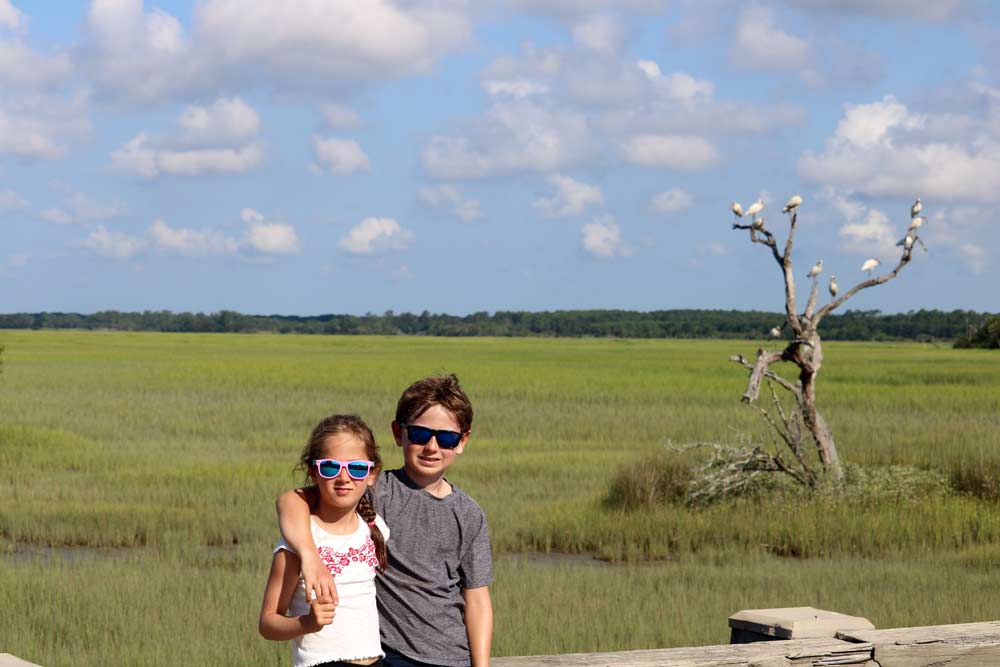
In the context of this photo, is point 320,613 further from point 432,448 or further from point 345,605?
point 432,448

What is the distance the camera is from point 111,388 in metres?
44.3

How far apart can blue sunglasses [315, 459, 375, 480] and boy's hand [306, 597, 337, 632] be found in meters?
0.33

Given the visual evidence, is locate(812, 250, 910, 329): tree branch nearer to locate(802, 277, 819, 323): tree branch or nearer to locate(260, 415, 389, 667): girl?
locate(802, 277, 819, 323): tree branch

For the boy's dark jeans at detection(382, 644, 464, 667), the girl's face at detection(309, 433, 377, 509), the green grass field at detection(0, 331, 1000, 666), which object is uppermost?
the girl's face at detection(309, 433, 377, 509)

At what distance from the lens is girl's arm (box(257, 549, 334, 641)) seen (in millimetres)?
3619

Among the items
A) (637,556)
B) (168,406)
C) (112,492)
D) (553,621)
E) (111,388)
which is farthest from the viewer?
(111,388)

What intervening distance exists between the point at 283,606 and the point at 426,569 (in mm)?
515

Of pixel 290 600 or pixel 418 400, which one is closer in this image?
pixel 290 600

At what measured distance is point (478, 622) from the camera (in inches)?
161

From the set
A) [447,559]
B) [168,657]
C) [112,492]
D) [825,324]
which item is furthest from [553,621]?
[825,324]

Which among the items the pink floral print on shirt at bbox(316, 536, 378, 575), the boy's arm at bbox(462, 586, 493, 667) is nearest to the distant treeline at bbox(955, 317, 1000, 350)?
the boy's arm at bbox(462, 586, 493, 667)

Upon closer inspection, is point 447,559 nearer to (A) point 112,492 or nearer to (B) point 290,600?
(B) point 290,600

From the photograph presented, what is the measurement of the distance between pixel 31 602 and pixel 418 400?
782 cm

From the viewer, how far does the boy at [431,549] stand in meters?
4.00
